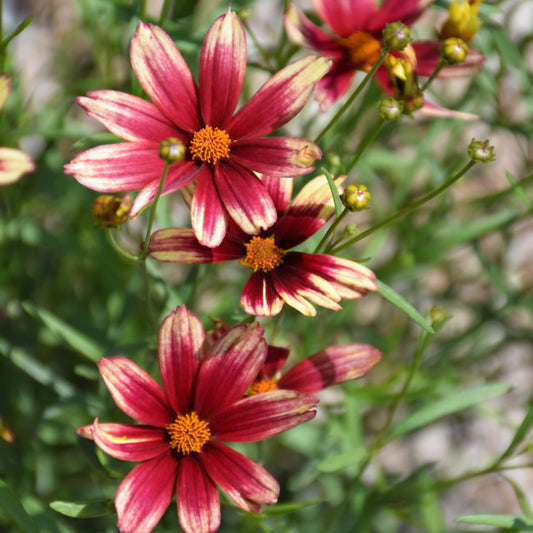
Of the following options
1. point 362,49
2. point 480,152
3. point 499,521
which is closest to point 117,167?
point 480,152

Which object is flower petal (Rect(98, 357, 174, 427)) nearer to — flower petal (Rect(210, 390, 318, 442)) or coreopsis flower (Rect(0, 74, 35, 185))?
flower petal (Rect(210, 390, 318, 442))

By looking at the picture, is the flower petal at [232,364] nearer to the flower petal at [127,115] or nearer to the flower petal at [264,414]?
the flower petal at [264,414]

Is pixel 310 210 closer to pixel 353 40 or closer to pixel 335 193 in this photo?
pixel 335 193

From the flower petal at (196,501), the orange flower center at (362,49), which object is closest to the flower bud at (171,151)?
the flower petal at (196,501)

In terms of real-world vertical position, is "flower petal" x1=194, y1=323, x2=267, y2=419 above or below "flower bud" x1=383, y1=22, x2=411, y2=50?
below

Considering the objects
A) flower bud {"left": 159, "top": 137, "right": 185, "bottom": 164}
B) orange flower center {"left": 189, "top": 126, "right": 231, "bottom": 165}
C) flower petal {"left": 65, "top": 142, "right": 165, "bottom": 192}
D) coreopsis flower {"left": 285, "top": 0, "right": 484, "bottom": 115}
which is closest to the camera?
flower bud {"left": 159, "top": 137, "right": 185, "bottom": 164}

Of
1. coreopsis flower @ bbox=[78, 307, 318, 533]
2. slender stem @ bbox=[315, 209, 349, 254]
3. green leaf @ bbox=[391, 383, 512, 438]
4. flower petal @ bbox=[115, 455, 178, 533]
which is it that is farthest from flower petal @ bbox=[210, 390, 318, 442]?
green leaf @ bbox=[391, 383, 512, 438]
